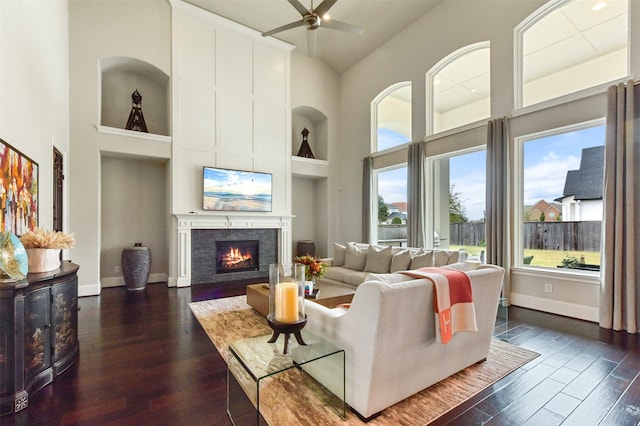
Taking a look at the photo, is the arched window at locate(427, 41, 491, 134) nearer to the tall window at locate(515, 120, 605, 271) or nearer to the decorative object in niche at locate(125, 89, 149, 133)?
the tall window at locate(515, 120, 605, 271)

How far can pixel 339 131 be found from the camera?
8031mm

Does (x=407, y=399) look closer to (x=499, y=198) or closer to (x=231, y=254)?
(x=499, y=198)

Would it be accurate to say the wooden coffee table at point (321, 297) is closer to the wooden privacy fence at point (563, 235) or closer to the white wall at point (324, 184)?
the wooden privacy fence at point (563, 235)

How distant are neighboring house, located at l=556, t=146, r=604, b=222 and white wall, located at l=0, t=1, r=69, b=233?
A: 6081 millimetres

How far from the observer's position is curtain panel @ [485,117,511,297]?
14.4ft

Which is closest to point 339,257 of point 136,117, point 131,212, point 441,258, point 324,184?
point 441,258

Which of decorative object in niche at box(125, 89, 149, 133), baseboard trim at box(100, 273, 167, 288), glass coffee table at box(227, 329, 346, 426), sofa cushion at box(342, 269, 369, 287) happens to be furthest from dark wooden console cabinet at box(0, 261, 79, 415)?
decorative object in niche at box(125, 89, 149, 133)

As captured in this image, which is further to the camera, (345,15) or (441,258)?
(345,15)

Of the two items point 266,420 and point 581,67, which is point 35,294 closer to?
point 266,420

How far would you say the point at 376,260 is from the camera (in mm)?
4602

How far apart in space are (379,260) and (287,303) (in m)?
3.05

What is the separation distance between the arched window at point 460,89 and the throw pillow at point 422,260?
8.65ft

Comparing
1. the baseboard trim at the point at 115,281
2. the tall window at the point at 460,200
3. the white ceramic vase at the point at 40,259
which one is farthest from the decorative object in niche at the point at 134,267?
the tall window at the point at 460,200

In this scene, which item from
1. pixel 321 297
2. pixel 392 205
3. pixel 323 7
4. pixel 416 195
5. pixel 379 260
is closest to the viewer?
pixel 321 297
